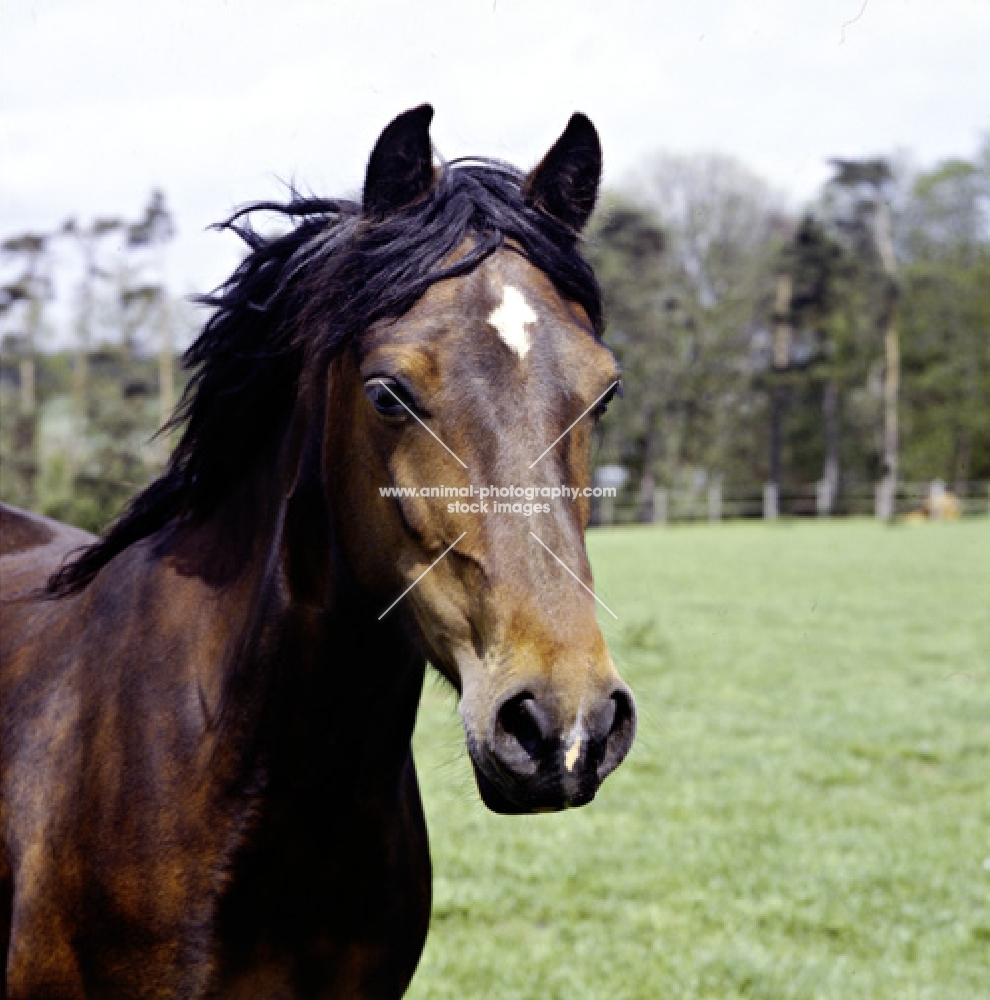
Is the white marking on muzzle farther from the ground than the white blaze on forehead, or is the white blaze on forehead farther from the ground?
the white blaze on forehead

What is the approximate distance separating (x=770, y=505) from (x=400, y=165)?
37212 millimetres

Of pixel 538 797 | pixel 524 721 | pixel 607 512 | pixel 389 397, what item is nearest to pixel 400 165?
pixel 389 397

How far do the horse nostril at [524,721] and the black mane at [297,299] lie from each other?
0.73m

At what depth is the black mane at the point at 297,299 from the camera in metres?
2.03

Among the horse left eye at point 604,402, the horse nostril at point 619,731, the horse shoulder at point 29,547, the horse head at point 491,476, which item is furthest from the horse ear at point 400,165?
the horse shoulder at point 29,547

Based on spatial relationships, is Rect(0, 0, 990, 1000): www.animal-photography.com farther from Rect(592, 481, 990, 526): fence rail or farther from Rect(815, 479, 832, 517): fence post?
Rect(815, 479, 832, 517): fence post

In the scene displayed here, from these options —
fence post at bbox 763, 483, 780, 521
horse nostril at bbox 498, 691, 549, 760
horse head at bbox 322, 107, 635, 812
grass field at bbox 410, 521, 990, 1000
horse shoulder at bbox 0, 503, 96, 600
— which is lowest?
fence post at bbox 763, 483, 780, 521

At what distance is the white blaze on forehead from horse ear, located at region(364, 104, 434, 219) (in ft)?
1.04

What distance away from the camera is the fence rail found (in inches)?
1468

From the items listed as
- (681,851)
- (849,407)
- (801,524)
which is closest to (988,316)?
(849,407)

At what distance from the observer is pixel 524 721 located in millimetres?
1667

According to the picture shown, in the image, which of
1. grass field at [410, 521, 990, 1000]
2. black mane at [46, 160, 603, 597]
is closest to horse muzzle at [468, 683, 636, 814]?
grass field at [410, 521, 990, 1000]

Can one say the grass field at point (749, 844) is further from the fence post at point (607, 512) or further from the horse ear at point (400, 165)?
the fence post at point (607, 512)

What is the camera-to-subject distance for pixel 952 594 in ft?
51.3
